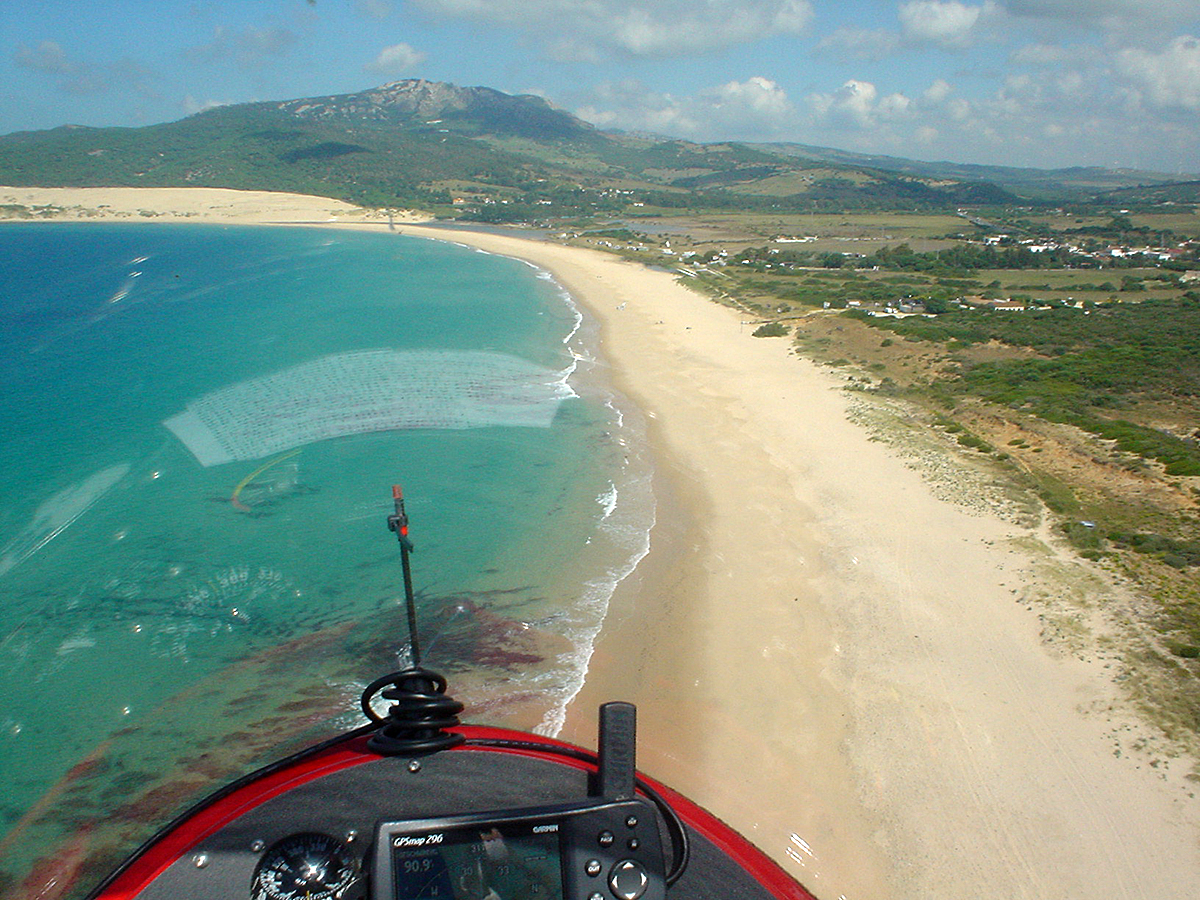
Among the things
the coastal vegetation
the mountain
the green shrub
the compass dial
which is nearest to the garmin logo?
the compass dial

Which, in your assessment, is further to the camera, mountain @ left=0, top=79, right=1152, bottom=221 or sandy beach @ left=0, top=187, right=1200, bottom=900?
mountain @ left=0, top=79, right=1152, bottom=221

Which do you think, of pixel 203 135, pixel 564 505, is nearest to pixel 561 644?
pixel 564 505

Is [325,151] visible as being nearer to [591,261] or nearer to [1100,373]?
[591,261]

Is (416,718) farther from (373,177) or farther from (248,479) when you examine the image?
(373,177)

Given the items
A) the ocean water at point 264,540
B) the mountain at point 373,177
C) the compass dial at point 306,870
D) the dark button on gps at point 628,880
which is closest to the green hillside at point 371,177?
the mountain at point 373,177

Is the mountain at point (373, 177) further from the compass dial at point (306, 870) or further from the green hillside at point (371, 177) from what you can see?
the compass dial at point (306, 870)

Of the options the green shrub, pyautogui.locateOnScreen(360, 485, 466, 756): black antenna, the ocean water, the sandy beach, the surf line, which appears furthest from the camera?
the green shrub

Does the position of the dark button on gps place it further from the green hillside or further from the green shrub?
the green hillside

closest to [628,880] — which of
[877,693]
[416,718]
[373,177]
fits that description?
[416,718]

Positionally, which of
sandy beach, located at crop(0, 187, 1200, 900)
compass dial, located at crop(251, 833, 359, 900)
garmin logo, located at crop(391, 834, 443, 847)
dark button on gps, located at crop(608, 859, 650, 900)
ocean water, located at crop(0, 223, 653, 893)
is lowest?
sandy beach, located at crop(0, 187, 1200, 900)
